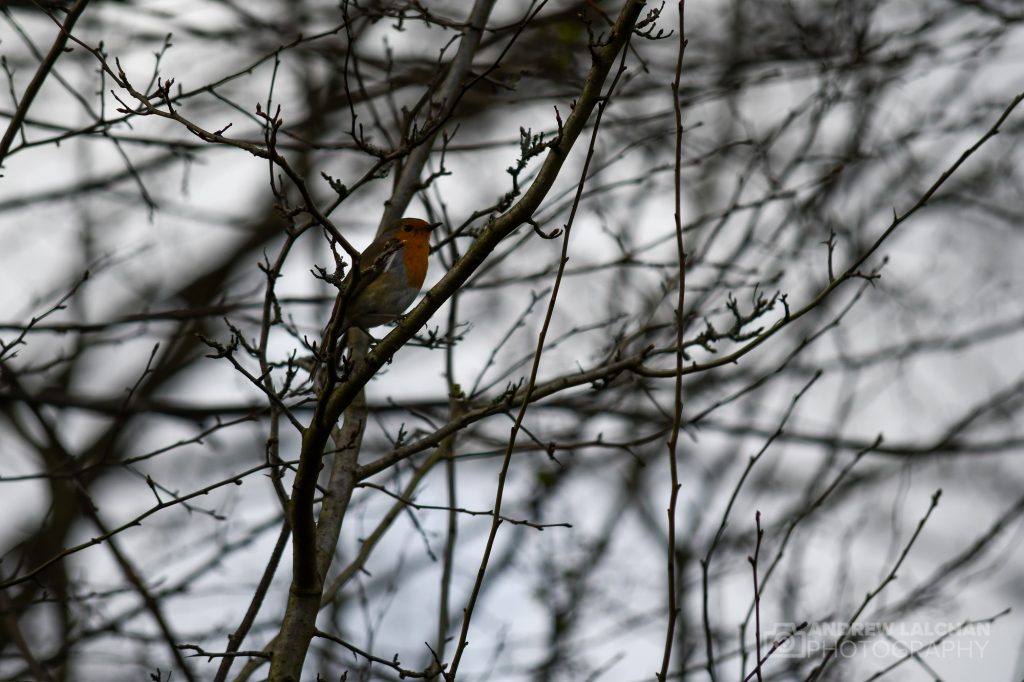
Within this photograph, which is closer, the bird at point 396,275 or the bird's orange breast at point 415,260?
the bird at point 396,275

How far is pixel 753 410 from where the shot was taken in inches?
339

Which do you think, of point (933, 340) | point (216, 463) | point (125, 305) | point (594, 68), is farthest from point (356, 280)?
point (216, 463)

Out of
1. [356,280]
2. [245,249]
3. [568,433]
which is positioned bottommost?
[356,280]

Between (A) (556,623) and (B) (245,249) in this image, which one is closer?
(A) (556,623)

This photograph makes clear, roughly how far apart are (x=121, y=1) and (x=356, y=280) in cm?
421

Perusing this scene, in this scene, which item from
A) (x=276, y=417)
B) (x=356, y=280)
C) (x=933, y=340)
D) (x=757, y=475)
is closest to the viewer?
(x=356, y=280)

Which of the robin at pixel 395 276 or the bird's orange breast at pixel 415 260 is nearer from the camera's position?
the robin at pixel 395 276

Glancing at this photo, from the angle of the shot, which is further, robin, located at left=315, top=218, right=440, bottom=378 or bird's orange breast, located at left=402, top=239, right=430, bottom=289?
bird's orange breast, located at left=402, top=239, right=430, bottom=289

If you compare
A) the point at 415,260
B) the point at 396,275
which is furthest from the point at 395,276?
the point at 415,260

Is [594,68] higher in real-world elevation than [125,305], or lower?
lower

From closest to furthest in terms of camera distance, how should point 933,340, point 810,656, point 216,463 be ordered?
point 810,656 → point 933,340 → point 216,463

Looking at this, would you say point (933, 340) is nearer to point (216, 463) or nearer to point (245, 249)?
point (245, 249)

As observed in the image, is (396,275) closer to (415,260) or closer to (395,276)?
(395,276)

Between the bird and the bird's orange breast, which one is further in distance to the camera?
the bird's orange breast
